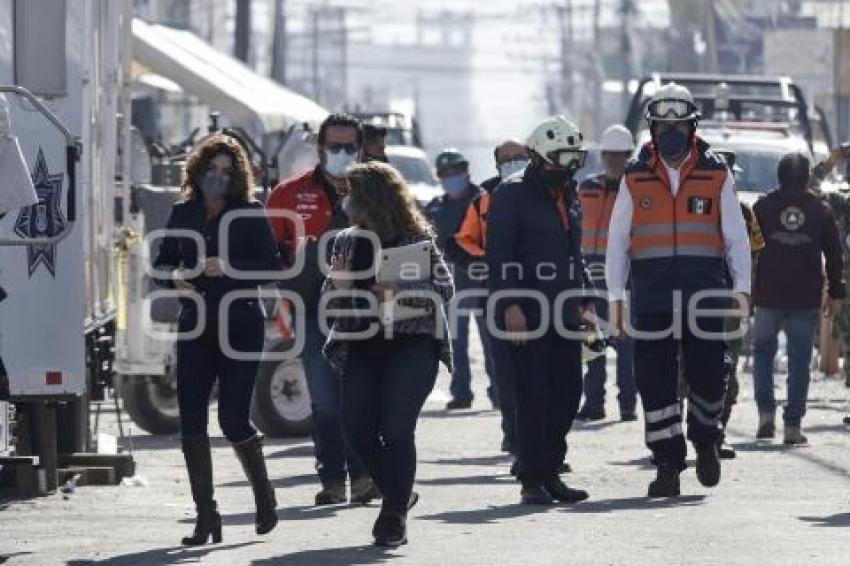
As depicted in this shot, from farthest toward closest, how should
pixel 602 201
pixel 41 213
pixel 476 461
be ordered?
pixel 602 201 < pixel 476 461 < pixel 41 213

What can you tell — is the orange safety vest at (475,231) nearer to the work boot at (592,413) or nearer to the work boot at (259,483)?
the work boot at (592,413)

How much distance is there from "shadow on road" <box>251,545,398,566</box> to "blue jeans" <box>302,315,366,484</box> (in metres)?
2.02

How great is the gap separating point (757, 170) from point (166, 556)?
14565 millimetres

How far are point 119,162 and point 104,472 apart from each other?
2.45 metres

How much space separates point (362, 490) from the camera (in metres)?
14.4

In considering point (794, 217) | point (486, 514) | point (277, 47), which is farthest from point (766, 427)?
point (277, 47)

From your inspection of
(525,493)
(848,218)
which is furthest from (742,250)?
(848,218)

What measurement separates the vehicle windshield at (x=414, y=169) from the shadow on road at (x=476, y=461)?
76.8 ft

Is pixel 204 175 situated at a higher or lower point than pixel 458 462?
higher

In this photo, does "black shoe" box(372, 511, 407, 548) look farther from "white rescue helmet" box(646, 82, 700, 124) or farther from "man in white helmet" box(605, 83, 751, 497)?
"white rescue helmet" box(646, 82, 700, 124)

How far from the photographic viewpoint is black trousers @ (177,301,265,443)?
12.7 m

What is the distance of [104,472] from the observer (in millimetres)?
15539

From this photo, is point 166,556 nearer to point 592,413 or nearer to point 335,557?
point 335,557

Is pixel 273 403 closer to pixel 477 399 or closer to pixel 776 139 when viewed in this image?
pixel 477 399
